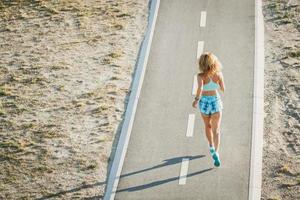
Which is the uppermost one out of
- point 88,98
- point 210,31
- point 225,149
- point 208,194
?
point 210,31

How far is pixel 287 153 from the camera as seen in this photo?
1336cm

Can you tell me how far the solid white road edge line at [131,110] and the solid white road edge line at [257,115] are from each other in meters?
2.85

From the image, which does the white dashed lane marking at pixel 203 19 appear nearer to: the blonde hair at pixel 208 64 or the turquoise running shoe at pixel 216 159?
the turquoise running shoe at pixel 216 159

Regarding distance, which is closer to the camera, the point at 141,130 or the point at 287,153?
the point at 287,153

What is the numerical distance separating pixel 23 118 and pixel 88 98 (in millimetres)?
1736

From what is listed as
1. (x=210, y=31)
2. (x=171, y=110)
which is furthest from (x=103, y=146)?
(x=210, y=31)

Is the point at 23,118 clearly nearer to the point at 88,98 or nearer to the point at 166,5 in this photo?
the point at 88,98

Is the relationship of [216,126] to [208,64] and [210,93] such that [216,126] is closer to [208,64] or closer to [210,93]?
[210,93]

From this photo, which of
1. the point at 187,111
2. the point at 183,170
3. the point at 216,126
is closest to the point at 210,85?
the point at 216,126

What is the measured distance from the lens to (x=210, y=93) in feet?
40.2

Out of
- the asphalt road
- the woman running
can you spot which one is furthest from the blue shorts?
the asphalt road

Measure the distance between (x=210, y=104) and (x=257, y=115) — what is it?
8.79 feet

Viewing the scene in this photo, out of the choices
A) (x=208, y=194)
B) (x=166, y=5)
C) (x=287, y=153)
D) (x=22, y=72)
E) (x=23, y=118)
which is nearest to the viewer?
(x=208, y=194)

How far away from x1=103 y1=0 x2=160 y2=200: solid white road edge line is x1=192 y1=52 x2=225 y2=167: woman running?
214cm
